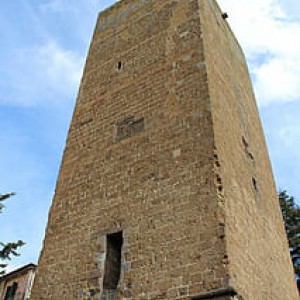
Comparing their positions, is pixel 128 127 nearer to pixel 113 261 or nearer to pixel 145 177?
pixel 145 177

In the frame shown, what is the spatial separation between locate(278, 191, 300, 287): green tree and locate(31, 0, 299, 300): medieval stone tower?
6.65 meters

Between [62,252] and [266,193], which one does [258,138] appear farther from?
[62,252]

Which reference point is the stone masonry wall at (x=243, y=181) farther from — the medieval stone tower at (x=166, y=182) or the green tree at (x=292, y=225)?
the green tree at (x=292, y=225)

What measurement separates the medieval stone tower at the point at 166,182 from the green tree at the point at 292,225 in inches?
262

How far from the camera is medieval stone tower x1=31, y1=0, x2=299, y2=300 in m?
5.23

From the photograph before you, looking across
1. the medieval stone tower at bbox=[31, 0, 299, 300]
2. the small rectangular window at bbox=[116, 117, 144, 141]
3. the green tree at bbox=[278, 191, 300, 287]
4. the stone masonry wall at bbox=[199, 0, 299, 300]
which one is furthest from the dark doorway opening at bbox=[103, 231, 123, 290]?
the green tree at bbox=[278, 191, 300, 287]

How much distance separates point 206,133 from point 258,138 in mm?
3586

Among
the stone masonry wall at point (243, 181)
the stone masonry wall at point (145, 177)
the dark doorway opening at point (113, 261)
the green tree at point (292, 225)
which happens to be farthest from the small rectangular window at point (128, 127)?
the green tree at point (292, 225)

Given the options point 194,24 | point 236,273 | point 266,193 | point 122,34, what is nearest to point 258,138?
point 266,193

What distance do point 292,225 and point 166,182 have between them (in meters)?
11.5

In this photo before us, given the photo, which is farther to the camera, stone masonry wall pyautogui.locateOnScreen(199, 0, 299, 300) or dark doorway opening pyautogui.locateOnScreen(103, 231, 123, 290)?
dark doorway opening pyautogui.locateOnScreen(103, 231, 123, 290)

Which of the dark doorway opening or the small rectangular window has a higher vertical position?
the small rectangular window

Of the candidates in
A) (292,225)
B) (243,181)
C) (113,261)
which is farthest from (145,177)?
(292,225)

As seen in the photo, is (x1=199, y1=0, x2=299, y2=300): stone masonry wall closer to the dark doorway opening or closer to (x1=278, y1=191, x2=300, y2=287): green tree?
the dark doorway opening
